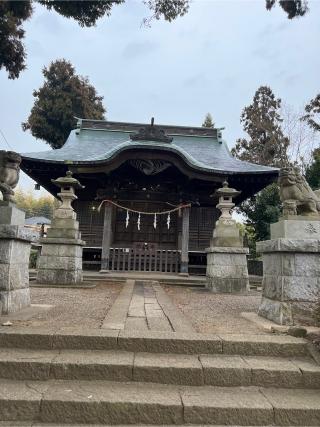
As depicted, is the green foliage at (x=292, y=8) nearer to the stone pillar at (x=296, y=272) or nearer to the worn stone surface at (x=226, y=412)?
the stone pillar at (x=296, y=272)

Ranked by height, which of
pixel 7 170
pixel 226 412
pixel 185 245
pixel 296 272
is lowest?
pixel 226 412

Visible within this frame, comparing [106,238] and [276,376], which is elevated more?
[106,238]

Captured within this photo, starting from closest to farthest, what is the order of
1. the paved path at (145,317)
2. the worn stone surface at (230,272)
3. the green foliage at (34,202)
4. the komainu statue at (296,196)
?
the paved path at (145,317), the komainu statue at (296,196), the worn stone surface at (230,272), the green foliage at (34,202)

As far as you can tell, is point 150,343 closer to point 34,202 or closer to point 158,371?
point 158,371

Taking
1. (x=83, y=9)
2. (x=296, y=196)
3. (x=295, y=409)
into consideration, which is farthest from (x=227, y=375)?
(x=83, y=9)

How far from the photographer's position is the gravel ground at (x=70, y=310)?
4.14m

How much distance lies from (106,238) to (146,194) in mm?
2741

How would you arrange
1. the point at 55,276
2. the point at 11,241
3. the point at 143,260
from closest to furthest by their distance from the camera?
the point at 11,241 → the point at 55,276 → the point at 143,260

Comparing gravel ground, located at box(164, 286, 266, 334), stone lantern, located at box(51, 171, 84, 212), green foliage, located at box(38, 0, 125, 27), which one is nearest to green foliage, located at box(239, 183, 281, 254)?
gravel ground, located at box(164, 286, 266, 334)

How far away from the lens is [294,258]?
4320 mm

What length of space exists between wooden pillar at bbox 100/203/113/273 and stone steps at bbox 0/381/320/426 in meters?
9.41

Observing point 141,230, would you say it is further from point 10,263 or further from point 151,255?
point 10,263

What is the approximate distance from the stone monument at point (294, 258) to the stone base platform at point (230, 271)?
3.79 metres

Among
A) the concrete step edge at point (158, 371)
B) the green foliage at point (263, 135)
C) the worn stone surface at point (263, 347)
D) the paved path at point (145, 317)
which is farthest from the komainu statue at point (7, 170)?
the green foliage at point (263, 135)
